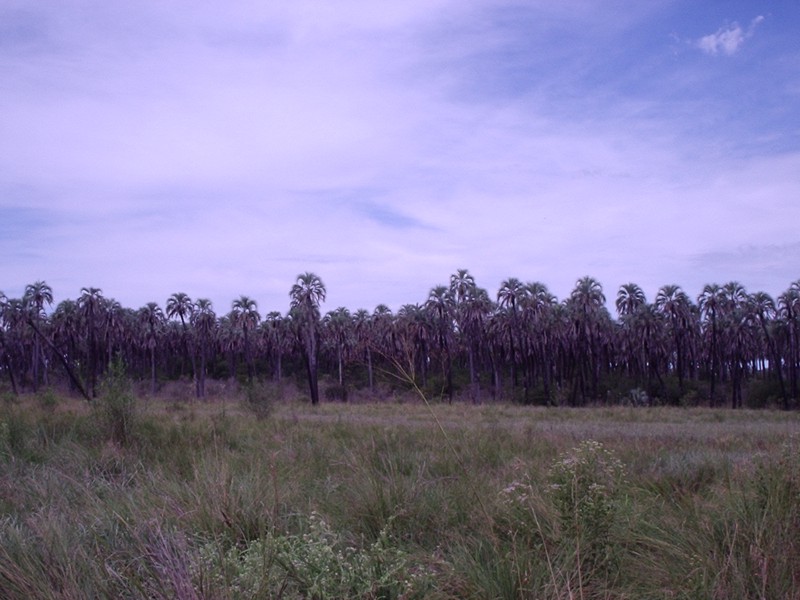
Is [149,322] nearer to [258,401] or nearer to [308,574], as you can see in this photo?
[258,401]

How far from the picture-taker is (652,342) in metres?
72.2

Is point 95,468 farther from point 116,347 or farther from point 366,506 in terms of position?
point 116,347

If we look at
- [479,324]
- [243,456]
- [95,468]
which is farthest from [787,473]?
[479,324]

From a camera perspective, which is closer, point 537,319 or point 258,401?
point 258,401

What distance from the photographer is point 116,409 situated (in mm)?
13039

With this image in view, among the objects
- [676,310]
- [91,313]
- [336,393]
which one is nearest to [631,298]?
[676,310]

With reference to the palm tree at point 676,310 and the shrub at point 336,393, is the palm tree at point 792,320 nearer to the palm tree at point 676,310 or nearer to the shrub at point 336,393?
the palm tree at point 676,310

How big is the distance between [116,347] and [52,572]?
9175cm

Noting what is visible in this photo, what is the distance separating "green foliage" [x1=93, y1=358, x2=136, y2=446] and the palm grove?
39836 mm

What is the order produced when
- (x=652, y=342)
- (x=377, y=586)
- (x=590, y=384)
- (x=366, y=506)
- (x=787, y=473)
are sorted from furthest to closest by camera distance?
1. (x=590, y=384)
2. (x=652, y=342)
3. (x=366, y=506)
4. (x=787, y=473)
5. (x=377, y=586)

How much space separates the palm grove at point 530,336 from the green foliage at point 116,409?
131ft

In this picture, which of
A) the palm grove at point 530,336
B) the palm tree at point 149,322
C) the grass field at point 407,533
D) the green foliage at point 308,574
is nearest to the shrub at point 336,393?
the palm grove at point 530,336

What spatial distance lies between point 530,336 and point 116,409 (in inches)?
2551

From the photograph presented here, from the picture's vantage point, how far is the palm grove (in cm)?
6450
